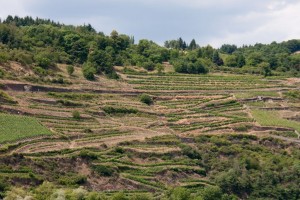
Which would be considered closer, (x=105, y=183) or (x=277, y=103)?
(x=105, y=183)

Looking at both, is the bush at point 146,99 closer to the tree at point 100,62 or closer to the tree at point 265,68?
the tree at point 100,62

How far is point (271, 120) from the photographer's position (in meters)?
76.3

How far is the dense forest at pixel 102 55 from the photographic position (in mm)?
83312

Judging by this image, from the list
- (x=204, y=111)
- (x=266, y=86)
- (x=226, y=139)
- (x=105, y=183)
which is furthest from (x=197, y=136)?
(x=266, y=86)

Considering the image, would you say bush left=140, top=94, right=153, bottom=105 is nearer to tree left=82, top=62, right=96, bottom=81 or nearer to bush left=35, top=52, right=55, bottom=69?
tree left=82, top=62, right=96, bottom=81

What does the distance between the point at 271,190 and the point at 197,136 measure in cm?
1295

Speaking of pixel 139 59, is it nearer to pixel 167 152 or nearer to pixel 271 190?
pixel 167 152

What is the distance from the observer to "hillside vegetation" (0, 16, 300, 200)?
56.1 metres

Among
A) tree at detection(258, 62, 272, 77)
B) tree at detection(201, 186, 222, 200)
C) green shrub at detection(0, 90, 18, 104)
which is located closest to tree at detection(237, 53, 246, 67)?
tree at detection(258, 62, 272, 77)

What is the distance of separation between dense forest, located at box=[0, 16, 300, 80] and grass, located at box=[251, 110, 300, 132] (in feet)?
65.8

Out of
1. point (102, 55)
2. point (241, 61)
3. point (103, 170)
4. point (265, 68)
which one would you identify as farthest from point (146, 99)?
point (241, 61)

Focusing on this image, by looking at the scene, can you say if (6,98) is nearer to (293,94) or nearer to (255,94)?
(255,94)

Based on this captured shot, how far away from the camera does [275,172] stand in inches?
2504

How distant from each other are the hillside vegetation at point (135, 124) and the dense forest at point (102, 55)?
8.4 inches
